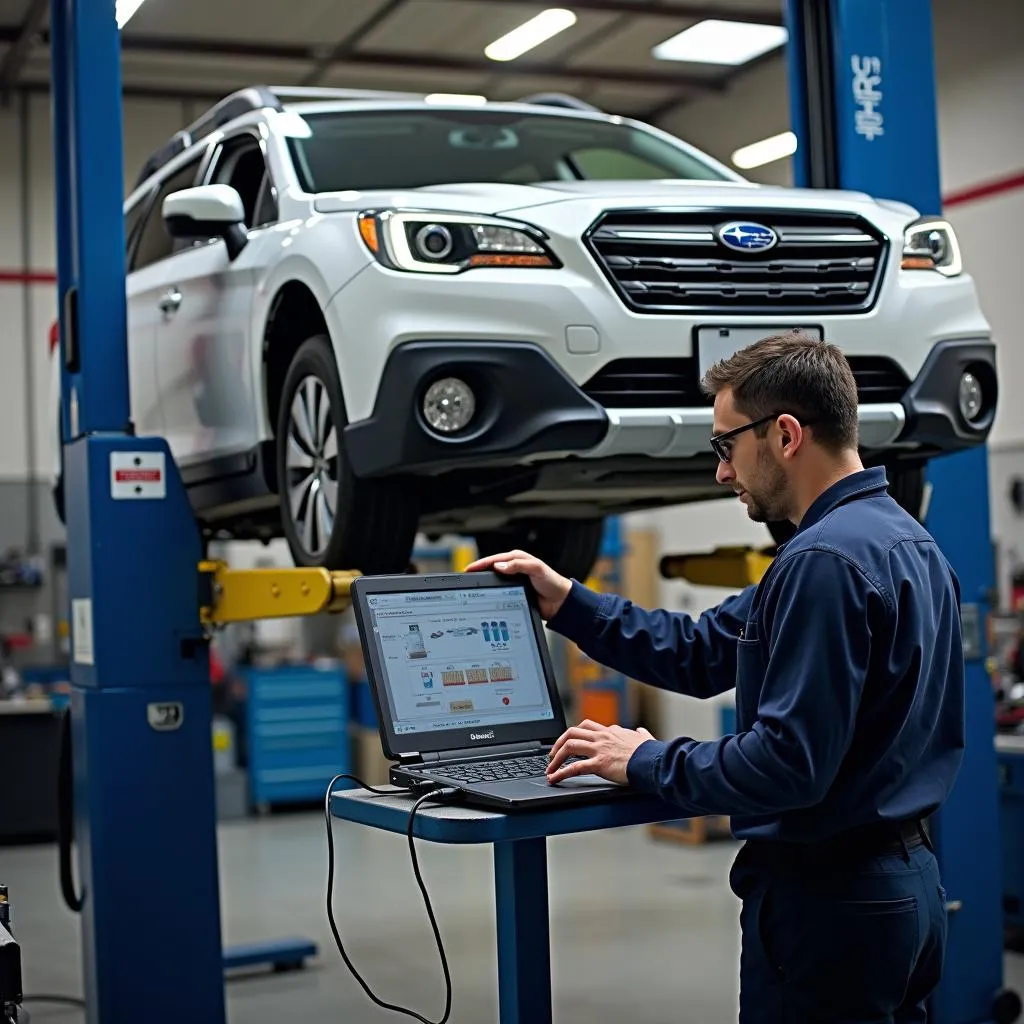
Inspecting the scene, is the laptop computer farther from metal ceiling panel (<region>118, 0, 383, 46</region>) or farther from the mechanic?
metal ceiling panel (<region>118, 0, 383, 46</region>)

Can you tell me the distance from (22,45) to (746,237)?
8672 millimetres

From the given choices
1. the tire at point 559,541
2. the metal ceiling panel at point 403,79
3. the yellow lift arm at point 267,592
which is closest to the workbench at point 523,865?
the yellow lift arm at point 267,592

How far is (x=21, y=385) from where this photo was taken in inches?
477

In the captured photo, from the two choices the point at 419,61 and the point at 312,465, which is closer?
the point at 312,465

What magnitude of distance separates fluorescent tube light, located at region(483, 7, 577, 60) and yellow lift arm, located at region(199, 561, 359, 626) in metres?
7.80

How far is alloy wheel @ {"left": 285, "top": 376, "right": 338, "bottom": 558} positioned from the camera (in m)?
3.69

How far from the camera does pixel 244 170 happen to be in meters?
4.48

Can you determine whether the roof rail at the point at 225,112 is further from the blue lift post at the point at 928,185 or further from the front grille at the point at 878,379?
the front grille at the point at 878,379

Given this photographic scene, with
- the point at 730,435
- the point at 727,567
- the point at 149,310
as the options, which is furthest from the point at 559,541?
the point at 730,435

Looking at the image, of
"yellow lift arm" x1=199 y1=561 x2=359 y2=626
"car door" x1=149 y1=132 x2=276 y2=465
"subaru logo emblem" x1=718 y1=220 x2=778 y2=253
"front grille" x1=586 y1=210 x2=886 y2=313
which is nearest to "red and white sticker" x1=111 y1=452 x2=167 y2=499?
"yellow lift arm" x1=199 y1=561 x2=359 y2=626

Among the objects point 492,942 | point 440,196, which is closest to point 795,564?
point 440,196

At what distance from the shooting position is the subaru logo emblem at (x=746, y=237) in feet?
11.8

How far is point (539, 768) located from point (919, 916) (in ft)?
2.05

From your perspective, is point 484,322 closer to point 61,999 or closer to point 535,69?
point 61,999
